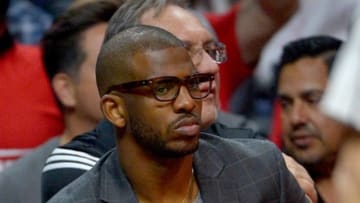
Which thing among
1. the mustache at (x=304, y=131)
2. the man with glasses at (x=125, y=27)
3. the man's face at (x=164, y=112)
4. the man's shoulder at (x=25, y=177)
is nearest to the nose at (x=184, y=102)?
the man's face at (x=164, y=112)

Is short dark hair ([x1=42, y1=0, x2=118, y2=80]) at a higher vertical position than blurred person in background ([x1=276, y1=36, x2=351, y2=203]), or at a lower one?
higher

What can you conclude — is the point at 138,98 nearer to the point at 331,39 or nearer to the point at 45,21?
the point at 331,39

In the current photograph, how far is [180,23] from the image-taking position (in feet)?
10.3

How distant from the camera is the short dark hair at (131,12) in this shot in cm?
307

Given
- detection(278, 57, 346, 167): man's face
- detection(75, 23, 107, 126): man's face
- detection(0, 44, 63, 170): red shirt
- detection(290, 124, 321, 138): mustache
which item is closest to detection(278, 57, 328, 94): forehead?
detection(278, 57, 346, 167): man's face

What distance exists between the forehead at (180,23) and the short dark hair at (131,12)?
14mm

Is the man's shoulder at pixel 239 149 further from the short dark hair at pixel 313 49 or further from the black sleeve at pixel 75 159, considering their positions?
the short dark hair at pixel 313 49

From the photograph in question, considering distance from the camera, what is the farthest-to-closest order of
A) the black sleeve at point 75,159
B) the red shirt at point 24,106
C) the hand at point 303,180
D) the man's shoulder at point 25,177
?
1. the red shirt at point 24,106
2. the man's shoulder at point 25,177
3. the black sleeve at point 75,159
4. the hand at point 303,180

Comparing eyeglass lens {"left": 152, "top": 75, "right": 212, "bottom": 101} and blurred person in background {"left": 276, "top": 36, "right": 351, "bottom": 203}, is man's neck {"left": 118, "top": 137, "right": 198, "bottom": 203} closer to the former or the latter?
eyeglass lens {"left": 152, "top": 75, "right": 212, "bottom": 101}

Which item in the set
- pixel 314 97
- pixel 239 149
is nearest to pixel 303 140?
pixel 314 97

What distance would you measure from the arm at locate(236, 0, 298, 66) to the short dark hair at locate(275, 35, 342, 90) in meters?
0.37

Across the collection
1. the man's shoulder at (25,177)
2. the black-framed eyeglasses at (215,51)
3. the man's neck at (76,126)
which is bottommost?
the man's shoulder at (25,177)

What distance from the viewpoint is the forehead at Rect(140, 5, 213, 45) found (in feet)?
10.2

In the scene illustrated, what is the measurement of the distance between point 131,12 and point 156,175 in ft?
2.32
